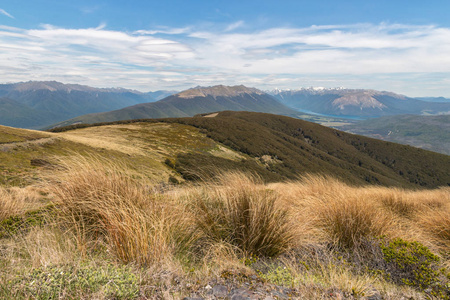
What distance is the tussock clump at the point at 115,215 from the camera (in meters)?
2.95

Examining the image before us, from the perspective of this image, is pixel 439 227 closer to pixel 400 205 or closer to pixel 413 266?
pixel 413 266

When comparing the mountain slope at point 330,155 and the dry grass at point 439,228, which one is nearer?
the dry grass at point 439,228

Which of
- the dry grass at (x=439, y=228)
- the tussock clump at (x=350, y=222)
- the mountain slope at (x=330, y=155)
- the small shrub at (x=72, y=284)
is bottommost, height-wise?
the mountain slope at (x=330, y=155)

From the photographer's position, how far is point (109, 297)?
6.90 ft

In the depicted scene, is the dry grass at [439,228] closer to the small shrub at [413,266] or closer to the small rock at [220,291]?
the small shrub at [413,266]

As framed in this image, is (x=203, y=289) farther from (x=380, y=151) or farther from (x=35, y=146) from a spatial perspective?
(x=380, y=151)

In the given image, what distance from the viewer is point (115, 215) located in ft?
11.7

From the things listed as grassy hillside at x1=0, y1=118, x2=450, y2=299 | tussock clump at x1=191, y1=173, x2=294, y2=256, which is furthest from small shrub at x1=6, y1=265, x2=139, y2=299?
tussock clump at x1=191, y1=173, x2=294, y2=256

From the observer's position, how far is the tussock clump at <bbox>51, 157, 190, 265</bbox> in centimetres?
295

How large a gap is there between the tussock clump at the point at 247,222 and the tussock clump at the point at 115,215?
25.2 inches

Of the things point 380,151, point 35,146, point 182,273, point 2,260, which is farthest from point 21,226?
point 380,151

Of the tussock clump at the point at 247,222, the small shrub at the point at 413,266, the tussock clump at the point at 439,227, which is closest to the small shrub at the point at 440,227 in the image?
the tussock clump at the point at 439,227

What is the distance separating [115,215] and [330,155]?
140 m

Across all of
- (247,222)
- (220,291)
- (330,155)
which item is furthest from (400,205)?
(330,155)
